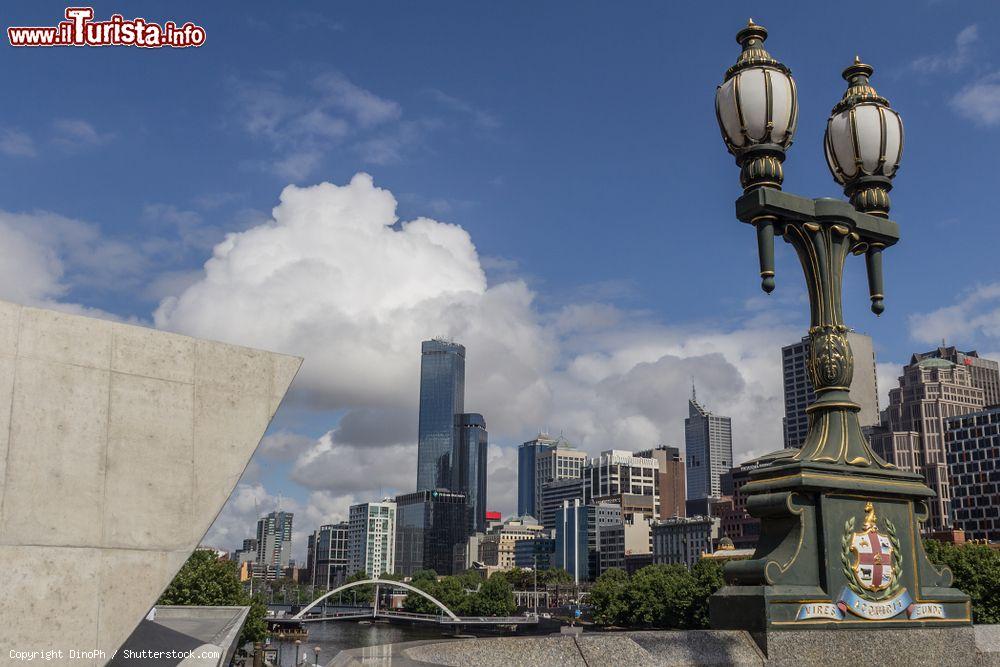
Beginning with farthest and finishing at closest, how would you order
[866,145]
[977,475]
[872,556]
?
[977,475] → [866,145] → [872,556]

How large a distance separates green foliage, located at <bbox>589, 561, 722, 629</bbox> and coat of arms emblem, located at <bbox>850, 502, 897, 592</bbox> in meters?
71.9

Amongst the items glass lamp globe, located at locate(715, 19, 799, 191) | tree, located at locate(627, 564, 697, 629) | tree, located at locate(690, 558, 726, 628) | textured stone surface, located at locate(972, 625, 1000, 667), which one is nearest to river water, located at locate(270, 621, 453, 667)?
tree, located at locate(627, 564, 697, 629)

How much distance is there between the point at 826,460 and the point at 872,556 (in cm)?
152

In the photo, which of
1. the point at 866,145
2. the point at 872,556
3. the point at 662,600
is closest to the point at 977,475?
the point at 662,600

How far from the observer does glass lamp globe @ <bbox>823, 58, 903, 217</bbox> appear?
1534 centimetres

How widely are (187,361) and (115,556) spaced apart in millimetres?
2632

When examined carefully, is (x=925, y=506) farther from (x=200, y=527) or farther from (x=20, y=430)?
(x=20, y=430)

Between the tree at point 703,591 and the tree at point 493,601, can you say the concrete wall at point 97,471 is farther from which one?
the tree at point 493,601

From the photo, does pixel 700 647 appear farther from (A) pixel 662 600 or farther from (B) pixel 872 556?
(A) pixel 662 600

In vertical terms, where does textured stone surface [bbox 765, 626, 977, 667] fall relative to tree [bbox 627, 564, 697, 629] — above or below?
above

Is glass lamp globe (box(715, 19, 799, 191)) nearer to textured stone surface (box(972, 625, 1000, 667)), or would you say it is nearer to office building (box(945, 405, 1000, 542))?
textured stone surface (box(972, 625, 1000, 667))

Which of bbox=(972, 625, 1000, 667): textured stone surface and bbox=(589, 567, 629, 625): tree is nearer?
bbox=(972, 625, 1000, 667): textured stone surface

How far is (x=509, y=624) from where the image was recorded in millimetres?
153125

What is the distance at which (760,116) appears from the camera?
1357 centimetres
